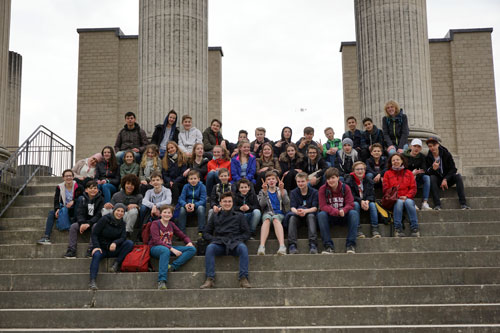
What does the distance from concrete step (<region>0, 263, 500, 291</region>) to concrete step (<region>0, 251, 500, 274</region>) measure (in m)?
0.30

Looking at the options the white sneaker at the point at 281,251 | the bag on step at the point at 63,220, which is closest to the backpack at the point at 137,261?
the bag on step at the point at 63,220

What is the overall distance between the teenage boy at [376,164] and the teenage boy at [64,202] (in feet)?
16.6

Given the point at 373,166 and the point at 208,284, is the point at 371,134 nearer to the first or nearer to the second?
the point at 373,166

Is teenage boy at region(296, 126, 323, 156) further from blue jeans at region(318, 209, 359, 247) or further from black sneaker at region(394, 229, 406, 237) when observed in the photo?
black sneaker at region(394, 229, 406, 237)

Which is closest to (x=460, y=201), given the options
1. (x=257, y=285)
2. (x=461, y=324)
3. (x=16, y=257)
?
(x=461, y=324)

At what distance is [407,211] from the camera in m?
Answer: 8.97

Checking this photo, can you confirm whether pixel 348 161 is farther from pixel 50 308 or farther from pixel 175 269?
pixel 50 308

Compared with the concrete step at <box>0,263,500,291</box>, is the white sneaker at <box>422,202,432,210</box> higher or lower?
higher

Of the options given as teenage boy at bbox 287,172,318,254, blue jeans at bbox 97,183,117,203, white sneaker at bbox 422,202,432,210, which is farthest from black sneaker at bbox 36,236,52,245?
white sneaker at bbox 422,202,432,210

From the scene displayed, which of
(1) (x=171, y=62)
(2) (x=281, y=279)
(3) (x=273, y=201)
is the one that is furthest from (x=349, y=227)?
(1) (x=171, y=62)

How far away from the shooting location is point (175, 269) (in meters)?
8.38

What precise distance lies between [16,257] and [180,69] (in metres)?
5.82

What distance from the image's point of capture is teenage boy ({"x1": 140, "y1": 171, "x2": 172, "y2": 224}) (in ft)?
30.2

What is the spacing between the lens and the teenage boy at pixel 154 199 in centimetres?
922
